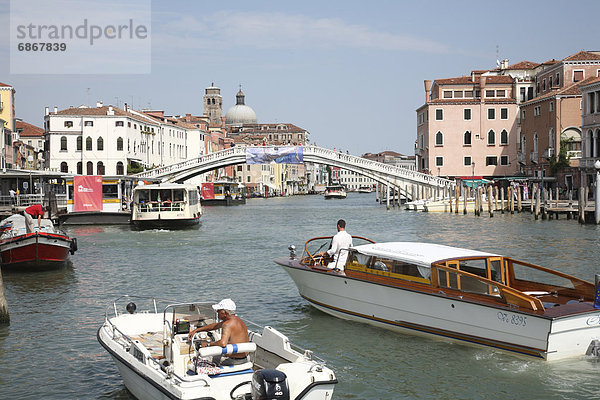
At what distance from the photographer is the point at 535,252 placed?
18.3 m

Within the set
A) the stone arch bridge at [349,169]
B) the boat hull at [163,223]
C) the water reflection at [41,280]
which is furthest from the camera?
the stone arch bridge at [349,169]

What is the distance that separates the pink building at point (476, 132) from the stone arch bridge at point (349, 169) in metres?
3.77

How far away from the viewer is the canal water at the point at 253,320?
729 cm

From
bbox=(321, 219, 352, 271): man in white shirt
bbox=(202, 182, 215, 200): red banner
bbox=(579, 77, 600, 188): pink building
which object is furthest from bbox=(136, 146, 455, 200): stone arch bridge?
bbox=(321, 219, 352, 271): man in white shirt

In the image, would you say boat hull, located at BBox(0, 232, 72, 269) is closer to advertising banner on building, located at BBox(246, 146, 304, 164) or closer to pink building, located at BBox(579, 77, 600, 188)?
pink building, located at BBox(579, 77, 600, 188)

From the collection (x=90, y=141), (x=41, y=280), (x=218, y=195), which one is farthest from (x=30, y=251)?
(x=218, y=195)

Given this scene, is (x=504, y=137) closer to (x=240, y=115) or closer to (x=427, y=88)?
(x=427, y=88)

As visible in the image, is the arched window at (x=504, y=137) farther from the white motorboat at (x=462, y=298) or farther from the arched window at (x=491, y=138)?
the white motorboat at (x=462, y=298)

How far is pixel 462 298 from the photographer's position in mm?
7980

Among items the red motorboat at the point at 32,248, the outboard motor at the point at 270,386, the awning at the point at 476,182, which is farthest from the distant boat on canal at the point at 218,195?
the outboard motor at the point at 270,386

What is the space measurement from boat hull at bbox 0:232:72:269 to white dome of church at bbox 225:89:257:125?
110 metres

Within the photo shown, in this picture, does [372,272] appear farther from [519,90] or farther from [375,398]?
[519,90]

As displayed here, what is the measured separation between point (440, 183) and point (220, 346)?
37734mm

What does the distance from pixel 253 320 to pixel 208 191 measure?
4610 centimetres
